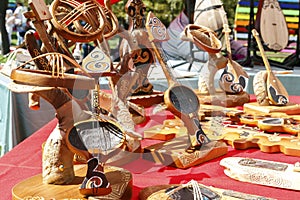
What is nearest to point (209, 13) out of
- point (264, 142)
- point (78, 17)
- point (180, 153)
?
point (264, 142)

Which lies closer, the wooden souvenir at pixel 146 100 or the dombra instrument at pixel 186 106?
the dombra instrument at pixel 186 106

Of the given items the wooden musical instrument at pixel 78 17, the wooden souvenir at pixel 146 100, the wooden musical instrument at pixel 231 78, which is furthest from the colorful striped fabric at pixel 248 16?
the wooden musical instrument at pixel 78 17

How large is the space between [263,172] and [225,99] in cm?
70

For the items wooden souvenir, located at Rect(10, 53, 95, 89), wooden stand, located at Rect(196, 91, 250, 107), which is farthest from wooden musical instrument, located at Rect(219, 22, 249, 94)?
wooden souvenir, located at Rect(10, 53, 95, 89)

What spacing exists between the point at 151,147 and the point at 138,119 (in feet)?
0.82

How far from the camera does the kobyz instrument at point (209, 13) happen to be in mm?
1944

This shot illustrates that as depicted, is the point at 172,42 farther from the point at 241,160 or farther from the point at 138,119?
the point at 241,160

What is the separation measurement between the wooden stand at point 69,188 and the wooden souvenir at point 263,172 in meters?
0.24

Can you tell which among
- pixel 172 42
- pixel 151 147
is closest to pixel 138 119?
pixel 151 147

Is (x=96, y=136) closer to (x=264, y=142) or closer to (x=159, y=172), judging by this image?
(x=159, y=172)

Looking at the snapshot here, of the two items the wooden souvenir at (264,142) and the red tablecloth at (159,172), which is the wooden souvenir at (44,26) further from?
the wooden souvenir at (264,142)

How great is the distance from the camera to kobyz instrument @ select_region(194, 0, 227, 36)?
1944mm

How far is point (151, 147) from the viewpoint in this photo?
105 centimetres

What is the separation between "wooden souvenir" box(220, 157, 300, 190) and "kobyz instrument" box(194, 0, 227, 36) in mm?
1060
